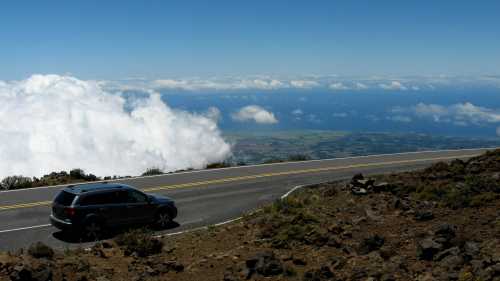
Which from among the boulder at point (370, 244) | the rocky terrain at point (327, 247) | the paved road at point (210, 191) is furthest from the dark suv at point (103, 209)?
the boulder at point (370, 244)

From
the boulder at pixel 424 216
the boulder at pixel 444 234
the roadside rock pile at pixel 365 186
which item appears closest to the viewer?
the boulder at pixel 444 234

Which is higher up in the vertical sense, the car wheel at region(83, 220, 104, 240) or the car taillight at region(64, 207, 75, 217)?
the car taillight at region(64, 207, 75, 217)

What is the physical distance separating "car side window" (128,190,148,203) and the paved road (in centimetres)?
153

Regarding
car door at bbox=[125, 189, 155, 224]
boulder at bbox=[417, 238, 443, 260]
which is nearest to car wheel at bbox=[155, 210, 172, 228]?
car door at bbox=[125, 189, 155, 224]

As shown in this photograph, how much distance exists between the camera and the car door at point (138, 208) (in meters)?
17.6

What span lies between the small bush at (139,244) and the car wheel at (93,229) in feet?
6.14

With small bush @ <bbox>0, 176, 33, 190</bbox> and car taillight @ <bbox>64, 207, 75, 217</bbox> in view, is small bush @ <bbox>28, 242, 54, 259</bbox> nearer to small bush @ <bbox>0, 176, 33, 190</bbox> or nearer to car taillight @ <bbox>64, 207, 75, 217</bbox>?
car taillight @ <bbox>64, 207, 75, 217</bbox>

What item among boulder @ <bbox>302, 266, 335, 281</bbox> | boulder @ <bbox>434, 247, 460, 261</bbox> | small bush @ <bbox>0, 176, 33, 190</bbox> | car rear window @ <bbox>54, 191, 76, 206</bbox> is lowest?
boulder @ <bbox>302, 266, 335, 281</bbox>

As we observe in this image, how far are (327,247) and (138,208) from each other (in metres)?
7.34

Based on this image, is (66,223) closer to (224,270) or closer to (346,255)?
(224,270)

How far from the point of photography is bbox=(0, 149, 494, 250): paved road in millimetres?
17847

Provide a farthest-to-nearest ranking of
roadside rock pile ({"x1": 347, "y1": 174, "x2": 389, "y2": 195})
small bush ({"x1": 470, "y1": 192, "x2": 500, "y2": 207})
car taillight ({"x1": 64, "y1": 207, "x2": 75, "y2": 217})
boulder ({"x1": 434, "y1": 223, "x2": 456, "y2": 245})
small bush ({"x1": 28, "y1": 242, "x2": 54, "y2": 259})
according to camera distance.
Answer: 1. roadside rock pile ({"x1": 347, "y1": 174, "x2": 389, "y2": 195})
2. car taillight ({"x1": 64, "y1": 207, "x2": 75, "y2": 217})
3. small bush ({"x1": 470, "y1": 192, "x2": 500, "y2": 207})
4. small bush ({"x1": 28, "y1": 242, "x2": 54, "y2": 259})
5. boulder ({"x1": 434, "y1": 223, "x2": 456, "y2": 245})

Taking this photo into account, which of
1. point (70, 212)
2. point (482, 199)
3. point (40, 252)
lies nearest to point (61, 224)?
point (70, 212)

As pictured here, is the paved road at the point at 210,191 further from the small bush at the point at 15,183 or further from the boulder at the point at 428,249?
the boulder at the point at 428,249
